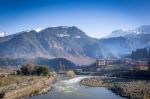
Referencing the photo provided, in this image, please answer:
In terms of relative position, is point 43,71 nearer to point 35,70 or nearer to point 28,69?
point 35,70

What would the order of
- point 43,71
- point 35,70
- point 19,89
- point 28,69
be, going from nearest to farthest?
point 19,89 < point 43,71 < point 35,70 < point 28,69

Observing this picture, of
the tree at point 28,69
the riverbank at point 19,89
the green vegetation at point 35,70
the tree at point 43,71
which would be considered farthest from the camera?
the tree at point 28,69

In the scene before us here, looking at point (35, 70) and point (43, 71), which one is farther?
point (35, 70)

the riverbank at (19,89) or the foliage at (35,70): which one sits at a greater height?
the foliage at (35,70)

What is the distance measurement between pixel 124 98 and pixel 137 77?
44612mm

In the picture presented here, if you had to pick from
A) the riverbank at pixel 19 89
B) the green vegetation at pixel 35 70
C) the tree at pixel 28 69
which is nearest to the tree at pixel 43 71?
the green vegetation at pixel 35 70

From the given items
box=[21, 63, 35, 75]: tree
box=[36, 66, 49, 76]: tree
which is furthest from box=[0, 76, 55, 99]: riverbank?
box=[21, 63, 35, 75]: tree

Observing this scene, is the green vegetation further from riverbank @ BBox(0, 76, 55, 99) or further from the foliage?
riverbank @ BBox(0, 76, 55, 99)

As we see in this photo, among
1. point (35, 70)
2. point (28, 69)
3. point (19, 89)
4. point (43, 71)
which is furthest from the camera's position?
point (28, 69)

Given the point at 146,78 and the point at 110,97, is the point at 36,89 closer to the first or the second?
the point at 110,97

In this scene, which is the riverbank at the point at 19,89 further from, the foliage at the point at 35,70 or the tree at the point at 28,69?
the tree at the point at 28,69

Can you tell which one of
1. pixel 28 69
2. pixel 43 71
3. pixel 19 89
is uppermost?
pixel 28 69

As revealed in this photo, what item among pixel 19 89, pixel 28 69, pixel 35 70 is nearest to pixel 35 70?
pixel 35 70

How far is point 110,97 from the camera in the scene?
67.9 meters
